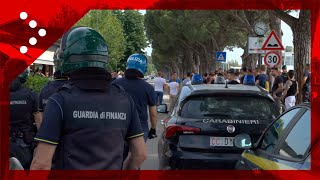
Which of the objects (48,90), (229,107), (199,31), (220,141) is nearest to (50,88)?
(48,90)

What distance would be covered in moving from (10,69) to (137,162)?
341 centimetres

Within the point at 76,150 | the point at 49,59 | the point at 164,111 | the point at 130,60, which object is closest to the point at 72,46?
the point at 76,150

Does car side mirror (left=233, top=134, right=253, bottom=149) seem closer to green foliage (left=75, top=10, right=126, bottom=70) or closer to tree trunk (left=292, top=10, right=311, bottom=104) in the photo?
tree trunk (left=292, top=10, right=311, bottom=104)

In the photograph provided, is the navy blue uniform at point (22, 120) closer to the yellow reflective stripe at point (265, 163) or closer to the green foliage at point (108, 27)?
the yellow reflective stripe at point (265, 163)

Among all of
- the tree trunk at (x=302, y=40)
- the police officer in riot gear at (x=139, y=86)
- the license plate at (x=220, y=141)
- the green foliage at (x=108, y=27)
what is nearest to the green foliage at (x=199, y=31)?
the green foliage at (x=108, y=27)

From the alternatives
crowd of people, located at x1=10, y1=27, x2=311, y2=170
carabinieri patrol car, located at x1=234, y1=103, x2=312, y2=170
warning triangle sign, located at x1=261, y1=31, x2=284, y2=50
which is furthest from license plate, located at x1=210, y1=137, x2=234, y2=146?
warning triangle sign, located at x1=261, y1=31, x2=284, y2=50

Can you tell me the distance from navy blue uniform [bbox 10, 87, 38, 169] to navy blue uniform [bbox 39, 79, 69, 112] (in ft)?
0.24

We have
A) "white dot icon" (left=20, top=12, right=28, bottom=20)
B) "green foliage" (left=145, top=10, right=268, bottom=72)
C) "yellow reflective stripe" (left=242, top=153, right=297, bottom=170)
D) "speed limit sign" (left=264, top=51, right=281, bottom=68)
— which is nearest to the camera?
"yellow reflective stripe" (left=242, top=153, right=297, bottom=170)

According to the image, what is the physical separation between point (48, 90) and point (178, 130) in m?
1.70

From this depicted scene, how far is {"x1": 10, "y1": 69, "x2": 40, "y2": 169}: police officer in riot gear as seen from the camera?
514 cm

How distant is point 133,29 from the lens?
71.1 meters

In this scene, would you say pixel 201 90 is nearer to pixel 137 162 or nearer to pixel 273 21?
pixel 137 162

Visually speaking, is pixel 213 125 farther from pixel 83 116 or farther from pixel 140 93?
pixel 83 116

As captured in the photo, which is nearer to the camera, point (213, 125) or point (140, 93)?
point (140, 93)
